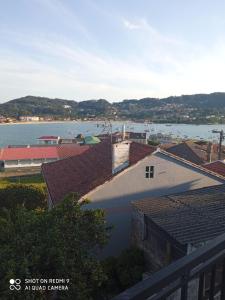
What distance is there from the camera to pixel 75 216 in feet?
42.2

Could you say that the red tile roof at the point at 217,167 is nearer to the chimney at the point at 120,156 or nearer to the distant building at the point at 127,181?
the distant building at the point at 127,181

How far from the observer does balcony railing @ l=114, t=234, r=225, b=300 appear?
190 centimetres

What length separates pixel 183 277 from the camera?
86.5 inches

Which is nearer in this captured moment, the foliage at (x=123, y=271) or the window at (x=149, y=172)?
the foliage at (x=123, y=271)

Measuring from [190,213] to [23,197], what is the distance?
15714 millimetres

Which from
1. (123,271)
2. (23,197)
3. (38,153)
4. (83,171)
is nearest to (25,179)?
(38,153)

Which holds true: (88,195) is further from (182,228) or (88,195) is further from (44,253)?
(44,253)

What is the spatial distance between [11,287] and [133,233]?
1113 cm

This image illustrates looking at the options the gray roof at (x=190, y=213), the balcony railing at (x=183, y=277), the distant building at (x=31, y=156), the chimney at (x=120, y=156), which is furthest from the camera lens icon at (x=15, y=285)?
the distant building at (x=31, y=156)

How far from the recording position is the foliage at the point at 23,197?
27.9 metres

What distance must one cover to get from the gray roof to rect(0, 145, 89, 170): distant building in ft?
128

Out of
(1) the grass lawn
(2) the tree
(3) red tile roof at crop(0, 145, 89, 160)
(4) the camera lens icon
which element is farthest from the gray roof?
(3) red tile roof at crop(0, 145, 89, 160)

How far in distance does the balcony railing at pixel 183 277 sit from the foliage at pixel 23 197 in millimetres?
25869

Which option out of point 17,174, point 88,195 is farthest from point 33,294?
point 17,174
